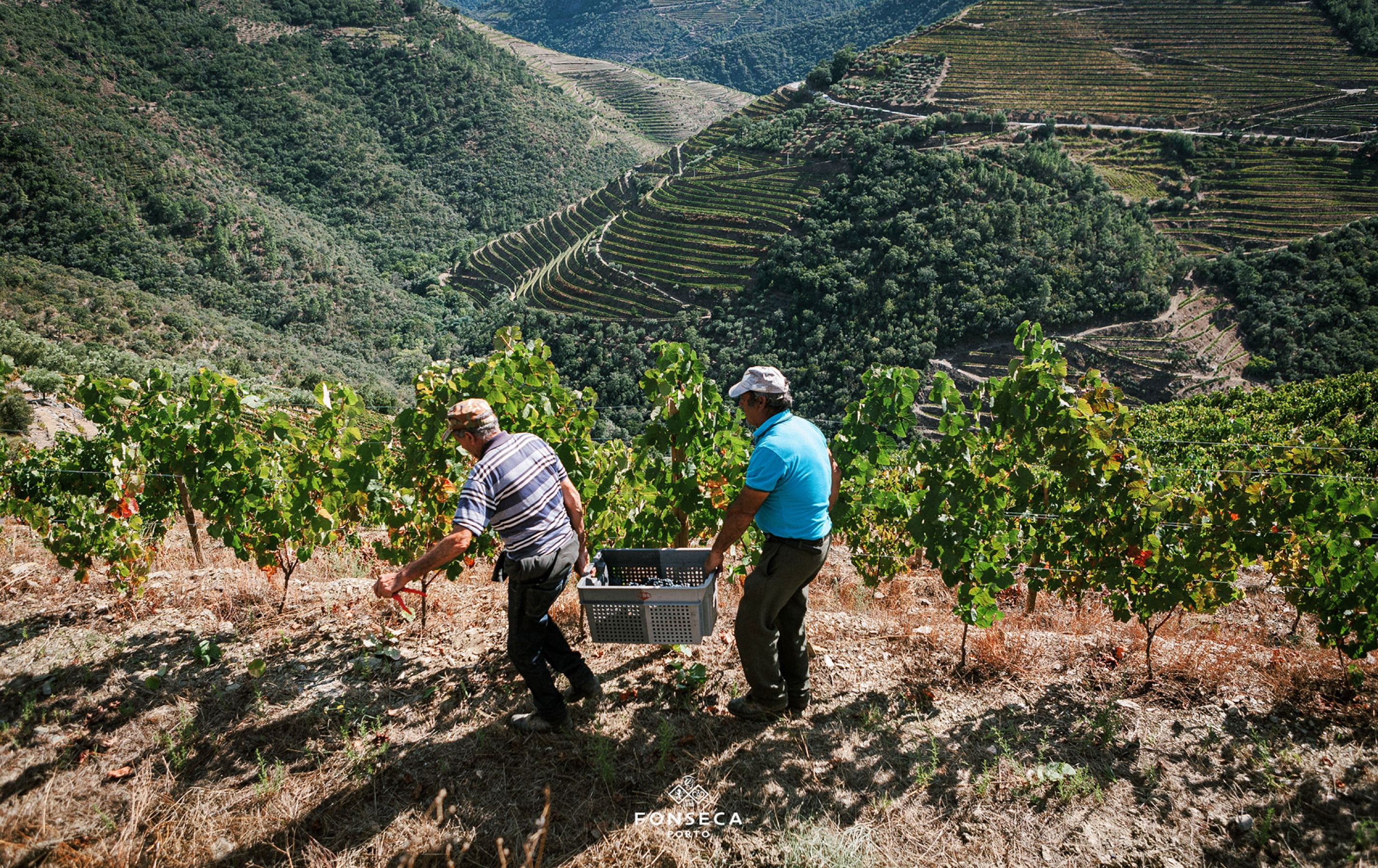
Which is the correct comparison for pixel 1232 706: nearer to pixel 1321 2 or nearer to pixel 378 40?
pixel 1321 2

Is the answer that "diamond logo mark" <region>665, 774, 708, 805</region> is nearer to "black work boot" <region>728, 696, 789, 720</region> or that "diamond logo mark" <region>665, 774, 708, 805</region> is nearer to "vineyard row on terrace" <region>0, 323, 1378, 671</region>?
"black work boot" <region>728, 696, 789, 720</region>

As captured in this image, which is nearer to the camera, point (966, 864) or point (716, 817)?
point (966, 864)

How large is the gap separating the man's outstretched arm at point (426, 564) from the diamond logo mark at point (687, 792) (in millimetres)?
1442

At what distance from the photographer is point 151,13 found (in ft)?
244

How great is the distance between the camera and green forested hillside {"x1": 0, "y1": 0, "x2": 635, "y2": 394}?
42719mm

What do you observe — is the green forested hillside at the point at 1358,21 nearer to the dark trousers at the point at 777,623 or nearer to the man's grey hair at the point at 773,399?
the man's grey hair at the point at 773,399

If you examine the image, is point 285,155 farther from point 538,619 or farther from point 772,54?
point 772,54

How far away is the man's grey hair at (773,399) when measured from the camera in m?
2.89

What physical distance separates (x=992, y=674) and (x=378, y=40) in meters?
108

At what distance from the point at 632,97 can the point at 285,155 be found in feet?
206

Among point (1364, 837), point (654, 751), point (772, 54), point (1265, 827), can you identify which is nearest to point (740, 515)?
point (654, 751)

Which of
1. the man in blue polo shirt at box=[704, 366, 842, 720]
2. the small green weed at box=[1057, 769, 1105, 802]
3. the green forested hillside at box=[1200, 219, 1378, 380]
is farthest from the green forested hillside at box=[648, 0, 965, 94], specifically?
the small green weed at box=[1057, 769, 1105, 802]

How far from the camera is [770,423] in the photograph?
2912 millimetres

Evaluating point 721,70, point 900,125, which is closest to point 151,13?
point 900,125
